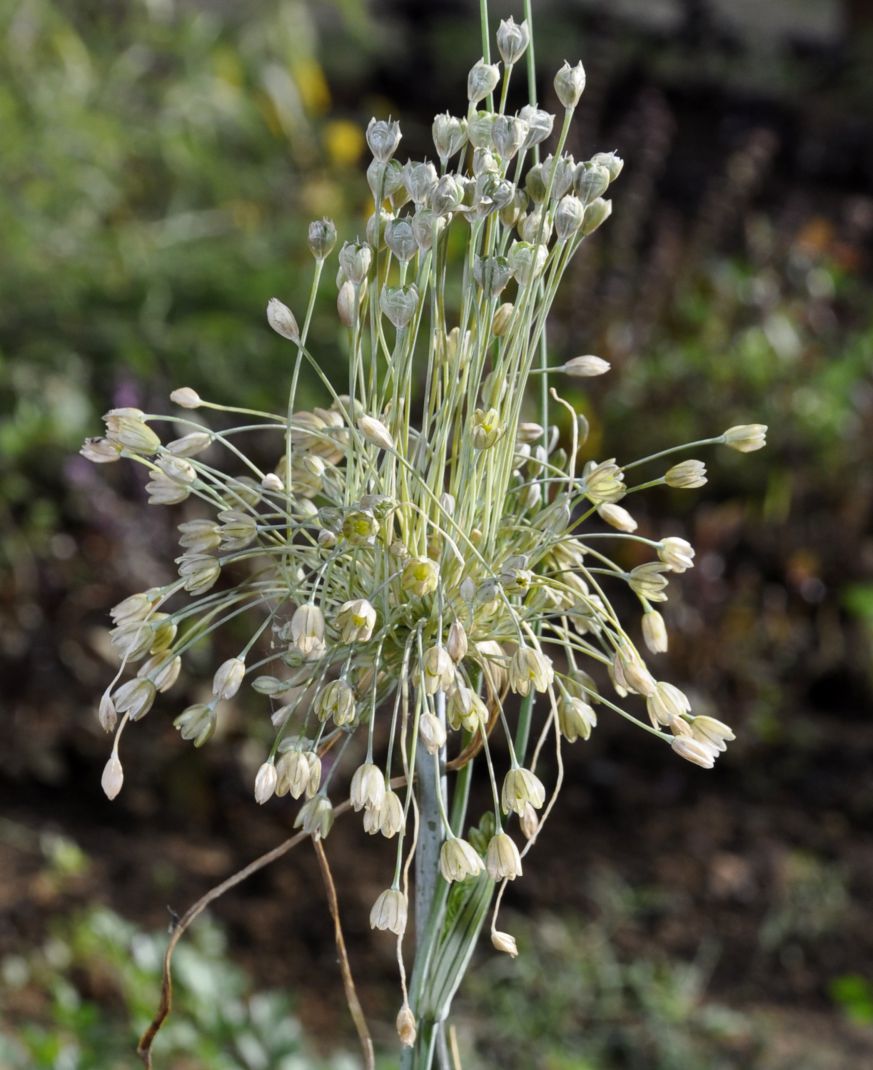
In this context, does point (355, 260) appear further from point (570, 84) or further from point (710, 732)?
point (710, 732)

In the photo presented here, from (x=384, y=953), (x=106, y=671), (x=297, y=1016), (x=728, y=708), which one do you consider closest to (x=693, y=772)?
(x=728, y=708)

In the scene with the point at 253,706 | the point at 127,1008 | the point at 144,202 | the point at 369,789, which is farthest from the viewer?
the point at 144,202

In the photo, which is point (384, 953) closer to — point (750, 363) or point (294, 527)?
point (294, 527)

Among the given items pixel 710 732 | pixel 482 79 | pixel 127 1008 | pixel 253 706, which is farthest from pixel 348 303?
pixel 253 706

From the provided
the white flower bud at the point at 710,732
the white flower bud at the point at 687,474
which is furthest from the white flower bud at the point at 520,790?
the white flower bud at the point at 687,474

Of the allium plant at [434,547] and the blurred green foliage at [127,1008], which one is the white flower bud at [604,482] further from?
the blurred green foliage at [127,1008]
